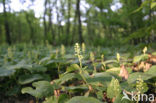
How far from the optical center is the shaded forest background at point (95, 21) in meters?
6.75

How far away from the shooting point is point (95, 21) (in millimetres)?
19875

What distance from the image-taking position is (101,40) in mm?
10102

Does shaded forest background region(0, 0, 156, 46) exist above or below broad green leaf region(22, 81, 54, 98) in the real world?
above

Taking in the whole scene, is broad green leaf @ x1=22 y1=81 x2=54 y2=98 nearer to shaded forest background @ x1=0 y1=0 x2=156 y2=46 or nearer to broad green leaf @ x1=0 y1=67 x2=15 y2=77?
broad green leaf @ x1=0 y1=67 x2=15 y2=77

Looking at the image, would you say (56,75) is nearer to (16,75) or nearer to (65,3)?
(16,75)

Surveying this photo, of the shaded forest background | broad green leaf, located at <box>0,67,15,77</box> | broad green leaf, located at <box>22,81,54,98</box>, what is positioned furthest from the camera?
the shaded forest background

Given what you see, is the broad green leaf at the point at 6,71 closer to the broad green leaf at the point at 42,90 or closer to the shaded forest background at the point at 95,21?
the broad green leaf at the point at 42,90

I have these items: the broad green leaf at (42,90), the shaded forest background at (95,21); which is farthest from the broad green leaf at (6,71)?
the shaded forest background at (95,21)

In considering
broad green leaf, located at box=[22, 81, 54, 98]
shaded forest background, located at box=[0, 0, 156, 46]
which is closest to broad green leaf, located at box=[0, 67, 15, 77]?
broad green leaf, located at box=[22, 81, 54, 98]

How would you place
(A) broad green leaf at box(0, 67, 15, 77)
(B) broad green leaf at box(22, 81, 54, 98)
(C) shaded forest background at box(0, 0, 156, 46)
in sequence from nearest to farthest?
(B) broad green leaf at box(22, 81, 54, 98) < (A) broad green leaf at box(0, 67, 15, 77) < (C) shaded forest background at box(0, 0, 156, 46)

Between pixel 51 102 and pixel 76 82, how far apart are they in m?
0.81

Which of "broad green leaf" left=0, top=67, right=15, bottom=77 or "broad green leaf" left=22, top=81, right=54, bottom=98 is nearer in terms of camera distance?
"broad green leaf" left=22, top=81, right=54, bottom=98

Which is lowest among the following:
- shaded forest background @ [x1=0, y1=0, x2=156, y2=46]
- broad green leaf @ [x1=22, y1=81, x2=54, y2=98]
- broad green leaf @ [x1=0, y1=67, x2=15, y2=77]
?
broad green leaf @ [x1=22, y1=81, x2=54, y2=98]

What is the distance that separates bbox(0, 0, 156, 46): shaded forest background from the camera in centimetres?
675
